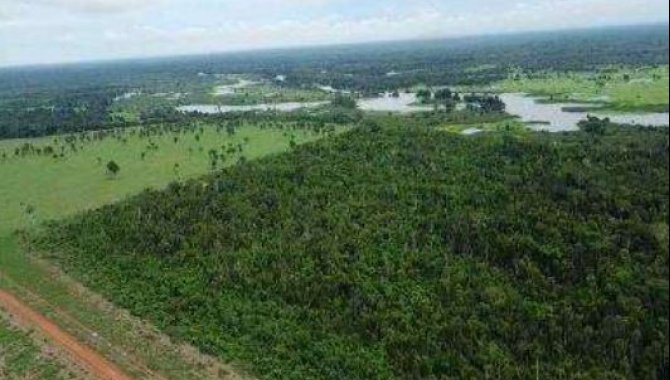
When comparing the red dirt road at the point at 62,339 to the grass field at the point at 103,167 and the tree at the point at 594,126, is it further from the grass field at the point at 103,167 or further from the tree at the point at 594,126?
the tree at the point at 594,126

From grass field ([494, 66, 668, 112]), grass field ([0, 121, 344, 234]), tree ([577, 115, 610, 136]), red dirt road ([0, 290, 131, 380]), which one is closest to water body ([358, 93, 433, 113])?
grass field ([494, 66, 668, 112])

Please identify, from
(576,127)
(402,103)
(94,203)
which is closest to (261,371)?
(94,203)

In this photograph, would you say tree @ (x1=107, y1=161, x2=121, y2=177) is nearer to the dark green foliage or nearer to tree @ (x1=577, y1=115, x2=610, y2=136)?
tree @ (x1=577, y1=115, x2=610, y2=136)

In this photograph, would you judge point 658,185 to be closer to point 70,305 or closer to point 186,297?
point 186,297

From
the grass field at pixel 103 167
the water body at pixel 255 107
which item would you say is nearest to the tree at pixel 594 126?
the grass field at pixel 103 167

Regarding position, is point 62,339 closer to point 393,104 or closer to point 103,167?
point 103,167
